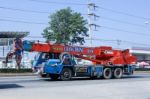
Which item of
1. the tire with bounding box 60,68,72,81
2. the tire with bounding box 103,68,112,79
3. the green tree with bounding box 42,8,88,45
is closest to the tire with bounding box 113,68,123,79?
the tire with bounding box 103,68,112,79

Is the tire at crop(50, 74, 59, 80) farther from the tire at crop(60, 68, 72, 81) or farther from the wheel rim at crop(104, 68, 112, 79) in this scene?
the wheel rim at crop(104, 68, 112, 79)

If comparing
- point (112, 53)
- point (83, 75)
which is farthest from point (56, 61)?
point (112, 53)

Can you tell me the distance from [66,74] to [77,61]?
7.44 feet

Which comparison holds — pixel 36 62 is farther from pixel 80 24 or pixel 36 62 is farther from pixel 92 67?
pixel 80 24

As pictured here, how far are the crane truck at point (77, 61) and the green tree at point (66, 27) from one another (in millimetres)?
37204

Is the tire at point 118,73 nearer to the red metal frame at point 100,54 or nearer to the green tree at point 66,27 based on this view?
the red metal frame at point 100,54

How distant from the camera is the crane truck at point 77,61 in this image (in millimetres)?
27859

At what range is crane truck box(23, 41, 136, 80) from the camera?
1097 inches

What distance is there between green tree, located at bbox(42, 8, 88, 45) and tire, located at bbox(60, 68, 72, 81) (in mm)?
41298

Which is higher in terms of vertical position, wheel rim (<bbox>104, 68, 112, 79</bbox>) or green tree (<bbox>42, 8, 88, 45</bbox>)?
green tree (<bbox>42, 8, 88, 45</bbox>)

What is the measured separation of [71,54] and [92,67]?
7.06 feet

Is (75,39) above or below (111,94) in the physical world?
above

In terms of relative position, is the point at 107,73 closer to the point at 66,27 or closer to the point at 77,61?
the point at 77,61

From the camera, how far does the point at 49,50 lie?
28.4 metres
